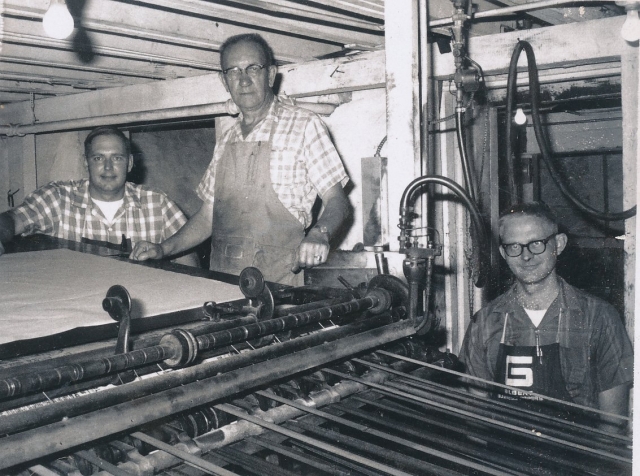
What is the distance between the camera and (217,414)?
1047 millimetres

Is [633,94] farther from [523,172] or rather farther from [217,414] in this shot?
[523,172]

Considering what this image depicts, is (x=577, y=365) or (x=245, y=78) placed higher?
(x=245, y=78)

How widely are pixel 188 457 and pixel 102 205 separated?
3.47 m

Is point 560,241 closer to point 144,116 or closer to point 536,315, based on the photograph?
point 536,315

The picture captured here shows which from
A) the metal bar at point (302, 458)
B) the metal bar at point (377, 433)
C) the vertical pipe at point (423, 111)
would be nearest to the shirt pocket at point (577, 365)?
the vertical pipe at point (423, 111)

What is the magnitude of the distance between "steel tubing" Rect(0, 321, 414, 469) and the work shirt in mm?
1654

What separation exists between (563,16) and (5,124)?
537 centimetres

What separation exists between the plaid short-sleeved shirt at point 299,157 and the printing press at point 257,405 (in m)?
1.58

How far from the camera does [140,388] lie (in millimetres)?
939

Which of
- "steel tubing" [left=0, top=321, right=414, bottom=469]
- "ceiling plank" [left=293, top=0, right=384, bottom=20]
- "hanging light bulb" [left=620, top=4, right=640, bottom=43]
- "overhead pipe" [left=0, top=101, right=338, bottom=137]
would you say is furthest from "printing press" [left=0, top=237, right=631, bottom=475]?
"overhead pipe" [left=0, top=101, right=338, bottom=137]

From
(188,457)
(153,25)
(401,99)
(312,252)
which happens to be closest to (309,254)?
(312,252)

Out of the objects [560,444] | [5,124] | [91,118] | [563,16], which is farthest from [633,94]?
Answer: [5,124]

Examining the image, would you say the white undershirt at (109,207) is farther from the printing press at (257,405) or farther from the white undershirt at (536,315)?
the white undershirt at (536,315)

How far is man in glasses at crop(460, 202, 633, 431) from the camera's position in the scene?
255 cm
